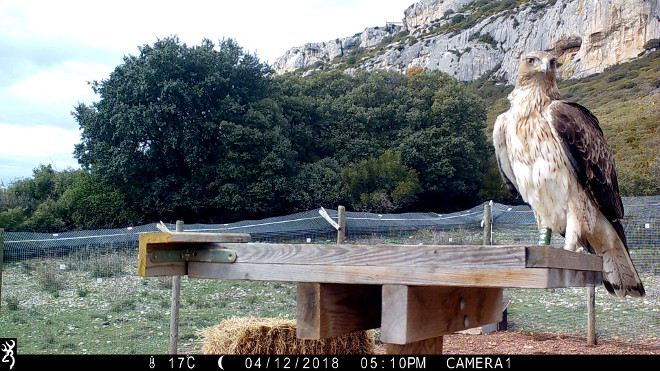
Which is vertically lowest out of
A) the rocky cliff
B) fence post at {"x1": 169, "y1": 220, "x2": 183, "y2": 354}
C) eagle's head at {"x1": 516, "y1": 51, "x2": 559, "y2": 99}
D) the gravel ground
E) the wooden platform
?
the gravel ground

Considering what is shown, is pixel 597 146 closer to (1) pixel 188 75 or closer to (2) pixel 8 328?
(2) pixel 8 328

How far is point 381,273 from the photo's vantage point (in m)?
2.39

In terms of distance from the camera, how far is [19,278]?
11.8 meters

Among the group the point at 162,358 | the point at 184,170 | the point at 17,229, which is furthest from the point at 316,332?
the point at 184,170

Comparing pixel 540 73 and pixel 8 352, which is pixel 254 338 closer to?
pixel 8 352

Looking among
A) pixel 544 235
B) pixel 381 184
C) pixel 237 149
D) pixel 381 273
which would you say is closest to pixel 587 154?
pixel 544 235

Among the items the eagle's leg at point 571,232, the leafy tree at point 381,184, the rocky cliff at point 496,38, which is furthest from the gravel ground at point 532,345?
the rocky cliff at point 496,38

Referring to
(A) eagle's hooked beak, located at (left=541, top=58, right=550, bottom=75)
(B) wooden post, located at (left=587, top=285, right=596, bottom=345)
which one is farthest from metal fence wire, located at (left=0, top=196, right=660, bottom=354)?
(A) eagle's hooked beak, located at (left=541, top=58, right=550, bottom=75)

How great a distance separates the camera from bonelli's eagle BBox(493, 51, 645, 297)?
189 inches

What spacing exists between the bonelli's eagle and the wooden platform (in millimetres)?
1866

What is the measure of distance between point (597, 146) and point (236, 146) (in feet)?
87.6

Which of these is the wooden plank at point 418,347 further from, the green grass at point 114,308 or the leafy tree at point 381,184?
the leafy tree at point 381,184

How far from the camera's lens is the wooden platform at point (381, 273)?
219 centimetres

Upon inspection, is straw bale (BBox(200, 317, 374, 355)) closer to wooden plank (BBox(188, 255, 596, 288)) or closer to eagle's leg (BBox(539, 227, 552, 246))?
A: eagle's leg (BBox(539, 227, 552, 246))
